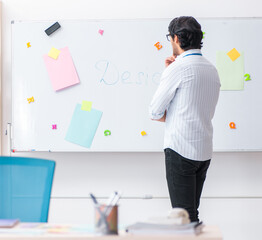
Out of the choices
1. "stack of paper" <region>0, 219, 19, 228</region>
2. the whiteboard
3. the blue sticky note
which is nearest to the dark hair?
the whiteboard

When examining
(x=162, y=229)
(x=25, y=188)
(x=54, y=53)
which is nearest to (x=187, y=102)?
(x=25, y=188)

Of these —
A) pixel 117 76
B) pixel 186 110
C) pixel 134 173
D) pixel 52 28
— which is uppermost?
pixel 52 28

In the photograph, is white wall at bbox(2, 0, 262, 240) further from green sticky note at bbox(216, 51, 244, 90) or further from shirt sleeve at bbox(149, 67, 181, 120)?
shirt sleeve at bbox(149, 67, 181, 120)

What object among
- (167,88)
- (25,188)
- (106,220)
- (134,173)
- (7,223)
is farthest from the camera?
(134,173)

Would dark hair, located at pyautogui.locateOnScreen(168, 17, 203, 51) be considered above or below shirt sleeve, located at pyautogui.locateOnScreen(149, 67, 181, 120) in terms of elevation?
above

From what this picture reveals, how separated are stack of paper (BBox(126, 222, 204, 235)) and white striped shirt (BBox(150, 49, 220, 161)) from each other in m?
0.89

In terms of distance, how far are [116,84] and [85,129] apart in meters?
0.37

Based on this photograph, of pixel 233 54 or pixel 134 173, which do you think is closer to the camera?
pixel 233 54

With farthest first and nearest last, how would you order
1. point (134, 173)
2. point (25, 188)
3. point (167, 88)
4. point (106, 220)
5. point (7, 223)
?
point (134, 173) < point (167, 88) < point (25, 188) < point (7, 223) < point (106, 220)

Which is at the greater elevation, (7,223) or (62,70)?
(62,70)

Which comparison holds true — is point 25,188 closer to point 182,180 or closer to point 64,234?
point 64,234

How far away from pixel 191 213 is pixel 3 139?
5.30 ft

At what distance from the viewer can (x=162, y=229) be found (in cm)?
146

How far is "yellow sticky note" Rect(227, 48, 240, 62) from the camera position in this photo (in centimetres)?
329
